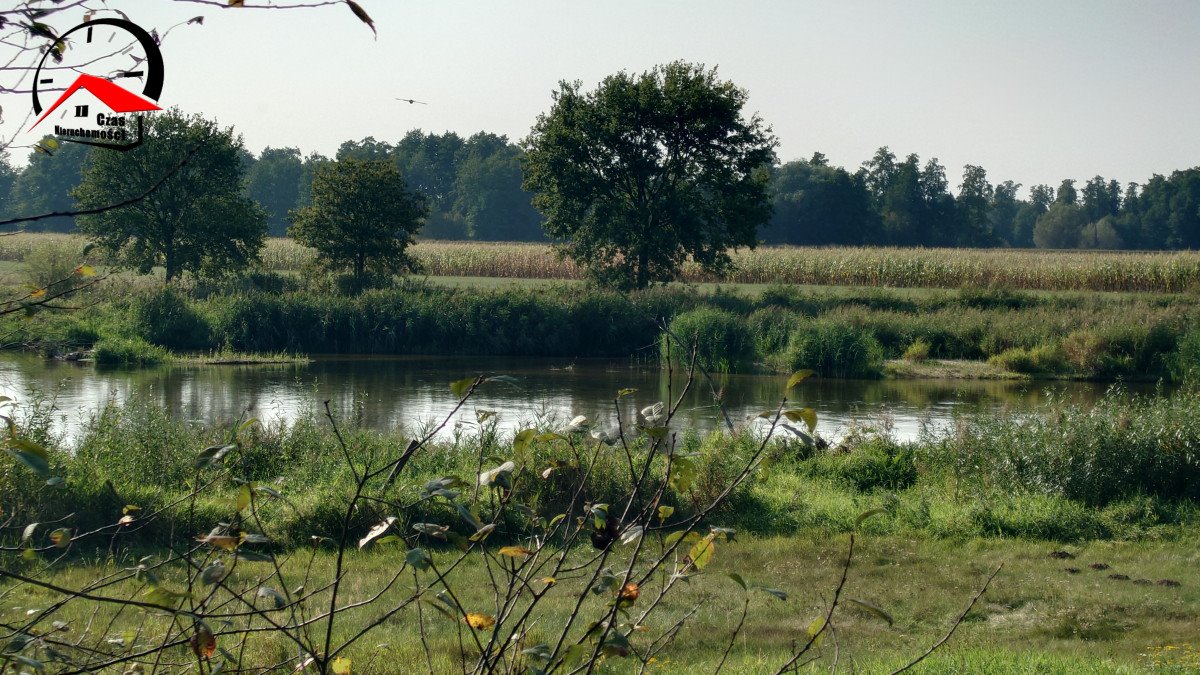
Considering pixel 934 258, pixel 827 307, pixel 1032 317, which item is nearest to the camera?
pixel 1032 317

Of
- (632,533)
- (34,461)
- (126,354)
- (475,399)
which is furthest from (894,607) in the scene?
(126,354)

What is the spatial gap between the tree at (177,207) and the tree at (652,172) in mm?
10948

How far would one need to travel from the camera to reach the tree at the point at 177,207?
117 feet

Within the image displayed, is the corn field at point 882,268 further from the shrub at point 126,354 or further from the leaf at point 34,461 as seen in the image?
the leaf at point 34,461

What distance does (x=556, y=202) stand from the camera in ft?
129

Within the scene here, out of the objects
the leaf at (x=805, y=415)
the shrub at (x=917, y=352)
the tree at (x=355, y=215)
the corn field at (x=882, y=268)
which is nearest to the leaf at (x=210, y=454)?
the leaf at (x=805, y=415)

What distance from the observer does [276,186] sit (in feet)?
318

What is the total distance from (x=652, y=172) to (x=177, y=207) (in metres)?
17.0

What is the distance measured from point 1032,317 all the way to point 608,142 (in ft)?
51.2

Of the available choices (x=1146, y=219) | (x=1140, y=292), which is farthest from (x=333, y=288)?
(x=1146, y=219)

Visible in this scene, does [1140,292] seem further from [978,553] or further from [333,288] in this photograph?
[978,553]

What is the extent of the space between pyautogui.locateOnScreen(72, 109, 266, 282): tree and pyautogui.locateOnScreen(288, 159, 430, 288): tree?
250 cm

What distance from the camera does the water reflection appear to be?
63.4 feet

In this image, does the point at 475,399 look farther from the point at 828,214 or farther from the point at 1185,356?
the point at 828,214
